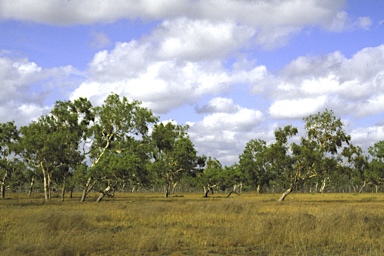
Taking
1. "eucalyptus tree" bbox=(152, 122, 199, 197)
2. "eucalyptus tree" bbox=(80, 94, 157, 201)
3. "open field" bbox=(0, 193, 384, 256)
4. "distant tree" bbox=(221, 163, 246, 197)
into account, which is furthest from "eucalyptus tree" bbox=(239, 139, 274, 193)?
"open field" bbox=(0, 193, 384, 256)

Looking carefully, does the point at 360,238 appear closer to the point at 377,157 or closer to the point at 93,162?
the point at 93,162

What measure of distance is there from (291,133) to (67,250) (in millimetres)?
45940

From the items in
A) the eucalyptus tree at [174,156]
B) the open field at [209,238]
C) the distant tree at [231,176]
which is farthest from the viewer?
the distant tree at [231,176]

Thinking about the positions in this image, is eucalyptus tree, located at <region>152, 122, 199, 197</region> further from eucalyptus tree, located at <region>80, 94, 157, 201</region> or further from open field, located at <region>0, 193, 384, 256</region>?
open field, located at <region>0, 193, 384, 256</region>

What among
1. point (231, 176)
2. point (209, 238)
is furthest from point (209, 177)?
point (209, 238)

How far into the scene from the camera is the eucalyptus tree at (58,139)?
49000 millimetres

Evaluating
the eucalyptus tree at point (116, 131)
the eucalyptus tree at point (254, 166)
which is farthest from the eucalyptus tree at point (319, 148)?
the eucalyptus tree at point (254, 166)

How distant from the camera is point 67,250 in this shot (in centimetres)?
1126

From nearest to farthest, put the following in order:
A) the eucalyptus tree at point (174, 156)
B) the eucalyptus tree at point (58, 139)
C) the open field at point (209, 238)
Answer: the open field at point (209, 238) < the eucalyptus tree at point (58, 139) < the eucalyptus tree at point (174, 156)

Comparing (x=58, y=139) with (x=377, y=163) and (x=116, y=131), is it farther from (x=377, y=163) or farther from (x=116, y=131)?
(x=377, y=163)

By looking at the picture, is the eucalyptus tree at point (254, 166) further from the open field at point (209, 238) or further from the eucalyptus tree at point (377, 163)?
the open field at point (209, 238)

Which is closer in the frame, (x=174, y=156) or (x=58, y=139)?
(x=58, y=139)

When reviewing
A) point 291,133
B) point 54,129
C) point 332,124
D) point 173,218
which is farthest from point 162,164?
point 173,218

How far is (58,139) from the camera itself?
49188 millimetres
